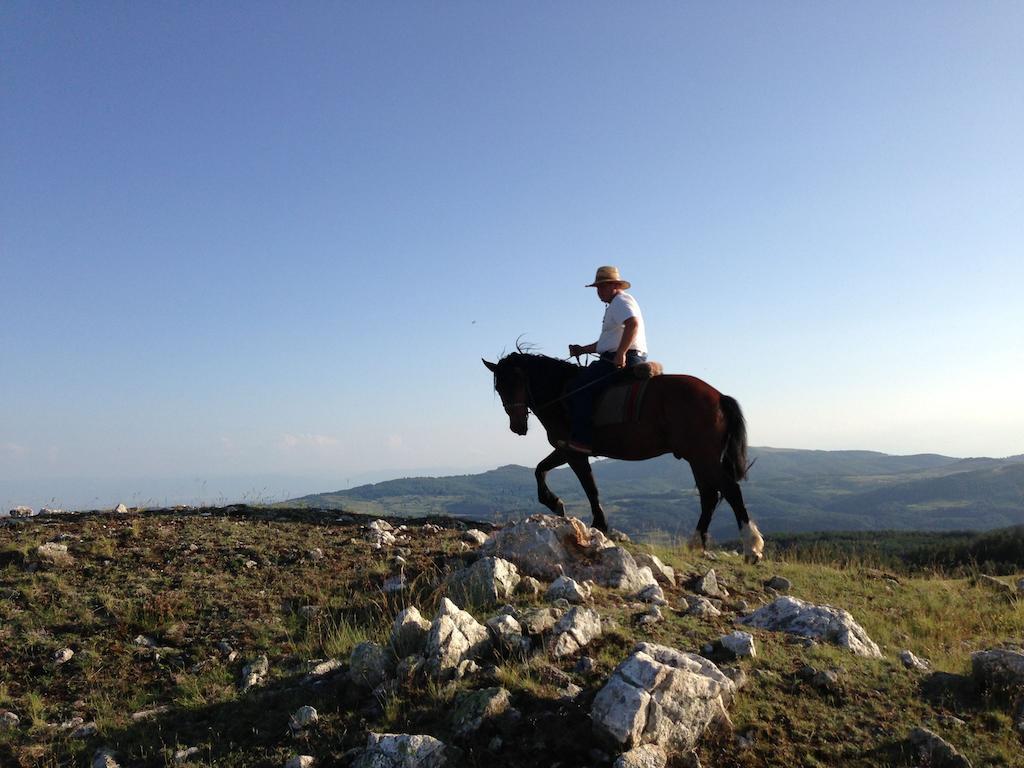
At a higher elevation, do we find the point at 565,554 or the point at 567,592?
the point at 565,554

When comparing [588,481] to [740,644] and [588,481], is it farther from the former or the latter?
[740,644]

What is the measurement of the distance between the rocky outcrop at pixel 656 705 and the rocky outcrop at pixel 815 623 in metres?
2.09

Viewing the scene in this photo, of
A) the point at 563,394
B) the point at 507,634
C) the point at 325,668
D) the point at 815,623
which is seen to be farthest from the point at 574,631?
the point at 563,394

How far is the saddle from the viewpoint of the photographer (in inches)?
369

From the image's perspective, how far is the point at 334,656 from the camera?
597 centimetres

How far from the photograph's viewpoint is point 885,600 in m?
8.83

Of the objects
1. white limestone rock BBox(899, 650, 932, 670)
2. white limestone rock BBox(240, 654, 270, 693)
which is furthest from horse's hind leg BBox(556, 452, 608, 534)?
white limestone rock BBox(240, 654, 270, 693)

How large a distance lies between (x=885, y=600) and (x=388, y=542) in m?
7.20

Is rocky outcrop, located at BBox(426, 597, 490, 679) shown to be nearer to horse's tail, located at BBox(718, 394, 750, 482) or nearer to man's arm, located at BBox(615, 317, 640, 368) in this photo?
man's arm, located at BBox(615, 317, 640, 368)

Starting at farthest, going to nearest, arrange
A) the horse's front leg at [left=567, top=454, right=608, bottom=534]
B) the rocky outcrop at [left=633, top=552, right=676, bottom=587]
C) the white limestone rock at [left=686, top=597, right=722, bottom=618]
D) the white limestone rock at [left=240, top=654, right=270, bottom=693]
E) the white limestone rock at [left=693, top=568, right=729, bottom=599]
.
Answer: the horse's front leg at [left=567, top=454, right=608, bottom=534] < the rocky outcrop at [left=633, top=552, right=676, bottom=587] < the white limestone rock at [left=693, top=568, right=729, bottom=599] < the white limestone rock at [left=686, top=597, right=722, bottom=618] < the white limestone rock at [left=240, top=654, right=270, bottom=693]

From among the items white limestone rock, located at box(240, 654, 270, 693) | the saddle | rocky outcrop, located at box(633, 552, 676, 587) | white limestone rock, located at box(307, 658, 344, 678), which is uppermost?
the saddle

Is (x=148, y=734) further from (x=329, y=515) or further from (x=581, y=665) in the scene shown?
(x=329, y=515)

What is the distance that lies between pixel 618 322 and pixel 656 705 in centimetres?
639

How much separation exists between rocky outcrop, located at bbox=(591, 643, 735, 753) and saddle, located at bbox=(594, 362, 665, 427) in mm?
5278
